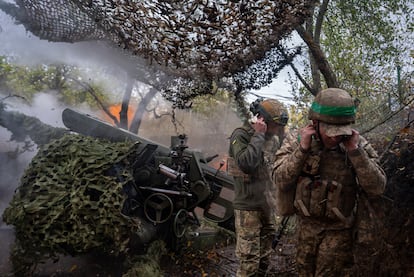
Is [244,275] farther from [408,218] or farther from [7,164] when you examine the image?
[7,164]

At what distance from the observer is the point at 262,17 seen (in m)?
3.79

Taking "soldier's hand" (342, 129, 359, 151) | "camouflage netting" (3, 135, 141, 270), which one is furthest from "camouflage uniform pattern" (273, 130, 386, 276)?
"camouflage netting" (3, 135, 141, 270)

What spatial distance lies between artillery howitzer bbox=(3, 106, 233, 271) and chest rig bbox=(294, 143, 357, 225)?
2.68m

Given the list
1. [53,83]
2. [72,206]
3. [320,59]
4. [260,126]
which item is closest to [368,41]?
[320,59]

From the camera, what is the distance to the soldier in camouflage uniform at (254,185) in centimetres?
409

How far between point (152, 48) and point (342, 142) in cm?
227

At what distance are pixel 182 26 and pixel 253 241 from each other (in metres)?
2.39

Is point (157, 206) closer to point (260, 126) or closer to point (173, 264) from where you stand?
point (173, 264)

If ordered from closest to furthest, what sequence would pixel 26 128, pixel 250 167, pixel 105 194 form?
pixel 250 167
pixel 105 194
pixel 26 128

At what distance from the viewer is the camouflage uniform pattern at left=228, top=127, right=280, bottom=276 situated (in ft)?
13.4

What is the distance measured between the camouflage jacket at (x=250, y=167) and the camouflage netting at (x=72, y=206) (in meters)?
1.61

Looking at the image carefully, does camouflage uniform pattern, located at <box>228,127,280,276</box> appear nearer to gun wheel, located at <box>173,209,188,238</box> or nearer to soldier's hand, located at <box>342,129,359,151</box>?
soldier's hand, located at <box>342,129,359,151</box>

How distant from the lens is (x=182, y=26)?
11.8 feet

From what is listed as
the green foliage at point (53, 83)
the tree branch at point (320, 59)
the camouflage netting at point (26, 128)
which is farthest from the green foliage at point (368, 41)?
the green foliage at point (53, 83)
